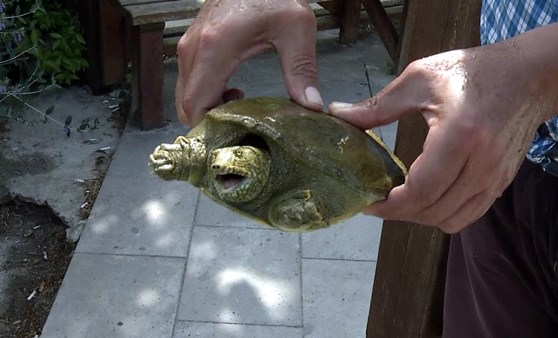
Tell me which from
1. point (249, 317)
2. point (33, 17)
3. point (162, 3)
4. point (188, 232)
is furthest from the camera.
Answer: point (33, 17)

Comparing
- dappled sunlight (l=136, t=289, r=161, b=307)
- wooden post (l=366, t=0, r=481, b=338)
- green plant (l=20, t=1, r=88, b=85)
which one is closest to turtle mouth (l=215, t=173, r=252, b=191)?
wooden post (l=366, t=0, r=481, b=338)

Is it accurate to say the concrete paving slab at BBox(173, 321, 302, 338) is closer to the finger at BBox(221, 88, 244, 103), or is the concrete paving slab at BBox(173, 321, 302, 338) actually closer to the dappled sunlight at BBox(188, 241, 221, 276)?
the dappled sunlight at BBox(188, 241, 221, 276)

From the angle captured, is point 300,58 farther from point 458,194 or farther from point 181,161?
point 458,194

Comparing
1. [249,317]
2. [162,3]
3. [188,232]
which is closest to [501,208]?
[249,317]

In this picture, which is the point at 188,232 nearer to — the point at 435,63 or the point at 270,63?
the point at 270,63

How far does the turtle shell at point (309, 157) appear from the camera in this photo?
104 centimetres

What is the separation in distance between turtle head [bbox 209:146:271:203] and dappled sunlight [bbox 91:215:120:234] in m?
2.07

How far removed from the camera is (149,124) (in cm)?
366

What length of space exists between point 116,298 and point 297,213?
1.86 metres

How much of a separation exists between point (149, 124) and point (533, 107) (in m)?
2.90

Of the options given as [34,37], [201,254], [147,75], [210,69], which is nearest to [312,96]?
[210,69]

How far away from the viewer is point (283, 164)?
1058mm

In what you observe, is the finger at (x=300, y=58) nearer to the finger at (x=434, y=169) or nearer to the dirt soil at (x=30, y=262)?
the finger at (x=434, y=169)

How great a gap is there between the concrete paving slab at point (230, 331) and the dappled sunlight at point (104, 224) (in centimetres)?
58
